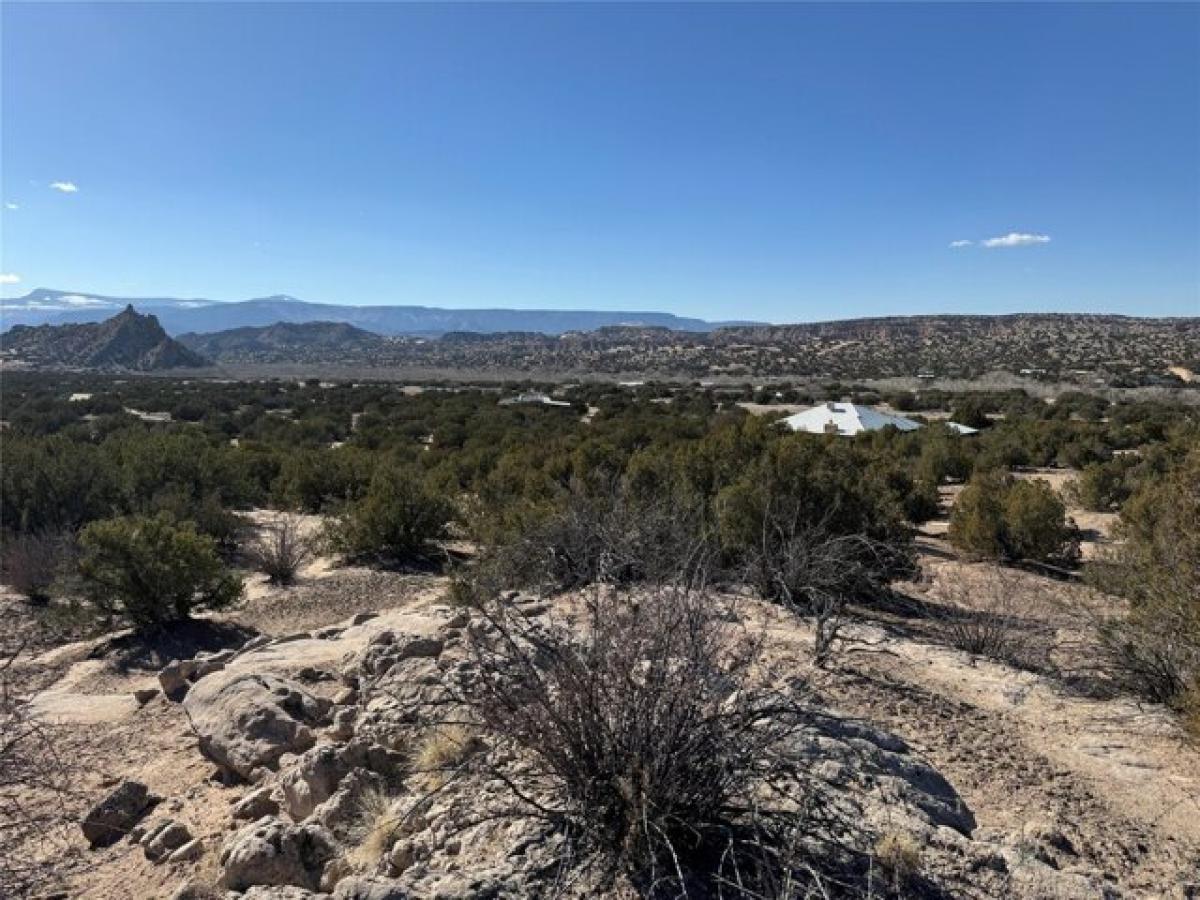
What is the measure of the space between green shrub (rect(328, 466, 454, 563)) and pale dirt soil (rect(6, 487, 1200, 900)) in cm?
519

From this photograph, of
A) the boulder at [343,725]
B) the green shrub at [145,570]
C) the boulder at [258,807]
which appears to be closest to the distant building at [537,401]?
the green shrub at [145,570]

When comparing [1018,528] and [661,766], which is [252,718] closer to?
[661,766]

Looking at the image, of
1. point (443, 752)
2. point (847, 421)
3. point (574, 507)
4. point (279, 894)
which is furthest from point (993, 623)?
point (847, 421)

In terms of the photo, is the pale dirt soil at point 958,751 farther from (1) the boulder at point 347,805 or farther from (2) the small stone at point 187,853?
(1) the boulder at point 347,805

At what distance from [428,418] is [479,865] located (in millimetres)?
35889

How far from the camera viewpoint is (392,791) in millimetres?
4801

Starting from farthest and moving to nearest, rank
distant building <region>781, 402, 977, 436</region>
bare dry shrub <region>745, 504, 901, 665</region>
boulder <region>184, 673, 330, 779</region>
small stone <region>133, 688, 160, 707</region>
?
1. distant building <region>781, 402, 977, 436</region>
2. bare dry shrub <region>745, 504, 901, 665</region>
3. small stone <region>133, 688, 160, 707</region>
4. boulder <region>184, 673, 330, 779</region>

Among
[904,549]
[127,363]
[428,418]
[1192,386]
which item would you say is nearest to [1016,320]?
[1192,386]

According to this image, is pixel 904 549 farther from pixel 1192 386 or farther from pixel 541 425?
pixel 1192 386

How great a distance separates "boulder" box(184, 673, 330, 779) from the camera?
5602 mm

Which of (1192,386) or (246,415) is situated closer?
(246,415)

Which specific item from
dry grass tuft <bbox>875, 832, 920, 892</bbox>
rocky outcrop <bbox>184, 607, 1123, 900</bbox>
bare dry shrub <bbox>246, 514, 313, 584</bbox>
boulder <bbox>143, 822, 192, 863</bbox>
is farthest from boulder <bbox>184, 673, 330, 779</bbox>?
bare dry shrub <bbox>246, 514, 313, 584</bbox>

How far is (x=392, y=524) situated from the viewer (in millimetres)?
14805

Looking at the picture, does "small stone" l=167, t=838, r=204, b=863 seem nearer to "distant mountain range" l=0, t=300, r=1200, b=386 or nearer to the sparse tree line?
the sparse tree line
